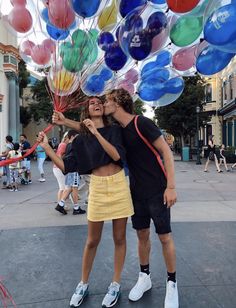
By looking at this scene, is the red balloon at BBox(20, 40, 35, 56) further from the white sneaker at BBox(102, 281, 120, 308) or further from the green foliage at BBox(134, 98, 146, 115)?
the white sneaker at BBox(102, 281, 120, 308)

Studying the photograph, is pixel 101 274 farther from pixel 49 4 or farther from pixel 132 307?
pixel 49 4

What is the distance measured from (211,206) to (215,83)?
27.2 metres

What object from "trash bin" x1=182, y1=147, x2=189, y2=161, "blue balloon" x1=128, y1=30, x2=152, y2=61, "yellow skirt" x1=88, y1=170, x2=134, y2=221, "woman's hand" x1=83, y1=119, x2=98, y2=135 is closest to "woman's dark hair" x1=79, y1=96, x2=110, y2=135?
"woman's hand" x1=83, y1=119, x2=98, y2=135

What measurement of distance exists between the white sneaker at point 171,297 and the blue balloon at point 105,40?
2375 mm

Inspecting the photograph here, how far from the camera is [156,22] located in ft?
12.3

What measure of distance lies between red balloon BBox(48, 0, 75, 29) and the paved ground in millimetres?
2500

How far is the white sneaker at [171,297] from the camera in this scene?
332 cm

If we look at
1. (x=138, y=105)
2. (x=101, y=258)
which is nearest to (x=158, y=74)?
(x=101, y=258)

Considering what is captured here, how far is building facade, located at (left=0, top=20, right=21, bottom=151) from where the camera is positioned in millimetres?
18281

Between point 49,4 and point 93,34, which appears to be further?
point 93,34

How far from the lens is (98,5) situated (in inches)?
142

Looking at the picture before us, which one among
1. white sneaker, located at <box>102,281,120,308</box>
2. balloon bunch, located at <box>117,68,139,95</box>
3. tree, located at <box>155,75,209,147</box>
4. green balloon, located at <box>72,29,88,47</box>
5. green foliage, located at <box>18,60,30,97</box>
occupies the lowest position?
white sneaker, located at <box>102,281,120,308</box>

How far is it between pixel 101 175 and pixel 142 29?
1443 mm

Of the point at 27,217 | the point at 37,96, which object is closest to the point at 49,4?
the point at 27,217
